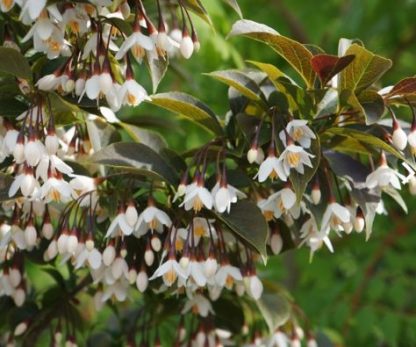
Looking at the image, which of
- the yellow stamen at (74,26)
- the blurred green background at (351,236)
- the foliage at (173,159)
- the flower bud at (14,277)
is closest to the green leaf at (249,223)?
the foliage at (173,159)

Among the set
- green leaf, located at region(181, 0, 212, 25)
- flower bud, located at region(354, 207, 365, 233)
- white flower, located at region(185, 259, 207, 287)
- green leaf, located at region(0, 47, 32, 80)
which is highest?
green leaf, located at region(0, 47, 32, 80)

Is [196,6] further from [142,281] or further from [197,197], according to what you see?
[142,281]

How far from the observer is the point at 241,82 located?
6.81ft

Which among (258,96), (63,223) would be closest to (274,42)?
(258,96)

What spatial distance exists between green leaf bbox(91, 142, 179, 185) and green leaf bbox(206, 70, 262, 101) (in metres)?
0.25

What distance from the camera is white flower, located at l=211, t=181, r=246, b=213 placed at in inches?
75.3

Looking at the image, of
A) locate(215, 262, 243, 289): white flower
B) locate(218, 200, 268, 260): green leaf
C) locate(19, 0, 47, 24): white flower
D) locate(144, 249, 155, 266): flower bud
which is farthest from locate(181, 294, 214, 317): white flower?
locate(19, 0, 47, 24): white flower

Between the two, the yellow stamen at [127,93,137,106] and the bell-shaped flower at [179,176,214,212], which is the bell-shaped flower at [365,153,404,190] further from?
the yellow stamen at [127,93,137,106]

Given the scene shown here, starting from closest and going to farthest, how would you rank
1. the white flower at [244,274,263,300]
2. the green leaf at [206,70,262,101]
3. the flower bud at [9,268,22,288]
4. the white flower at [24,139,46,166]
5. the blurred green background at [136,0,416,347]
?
1. the white flower at [24,139,46,166]
2. the green leaf at [206,70,262,101]
3. the white flower at [244,274,263,300]
4. the flower bud at [9,268,22,288]
5. the blurred green background at [136,0,416,347]

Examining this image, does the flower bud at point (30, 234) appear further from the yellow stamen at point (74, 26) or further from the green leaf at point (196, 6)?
the green leaf at point (196, 6)

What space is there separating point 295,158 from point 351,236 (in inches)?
107

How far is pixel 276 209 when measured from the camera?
6.69ft

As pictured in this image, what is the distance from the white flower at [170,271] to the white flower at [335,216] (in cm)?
37

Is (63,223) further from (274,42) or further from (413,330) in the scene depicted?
(413,330)
